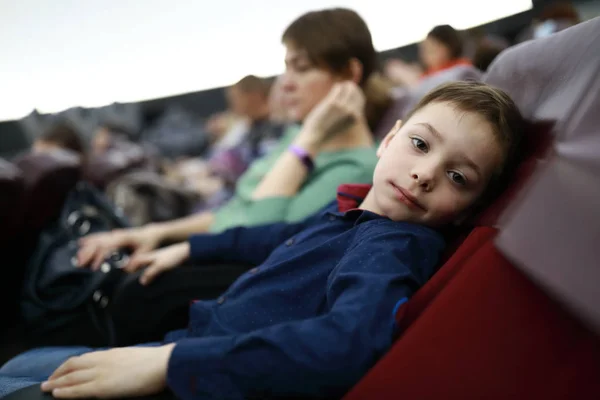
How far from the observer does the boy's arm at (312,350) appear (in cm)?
47

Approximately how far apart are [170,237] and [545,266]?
1114 mm

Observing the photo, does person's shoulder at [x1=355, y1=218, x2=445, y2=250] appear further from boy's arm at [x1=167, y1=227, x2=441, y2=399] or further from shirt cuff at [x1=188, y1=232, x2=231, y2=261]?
shirt cuff at [x1=188, y1=232, x2=231, y2=261]

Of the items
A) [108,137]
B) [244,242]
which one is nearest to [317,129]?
[244,242]

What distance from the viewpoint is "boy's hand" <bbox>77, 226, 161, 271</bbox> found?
1.11 meters

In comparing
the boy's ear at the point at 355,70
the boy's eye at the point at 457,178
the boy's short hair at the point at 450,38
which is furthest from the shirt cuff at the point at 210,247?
the boy's short hair at the point at 450,38

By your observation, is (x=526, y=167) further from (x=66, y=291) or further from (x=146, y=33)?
(x=146, y=33)

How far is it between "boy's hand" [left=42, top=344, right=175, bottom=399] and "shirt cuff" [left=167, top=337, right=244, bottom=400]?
2 centimetres

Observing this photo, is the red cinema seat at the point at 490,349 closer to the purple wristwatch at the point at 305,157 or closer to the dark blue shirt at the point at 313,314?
the dark blue shirt at the point at 313,314

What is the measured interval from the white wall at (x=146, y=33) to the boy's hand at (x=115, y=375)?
3.20ft

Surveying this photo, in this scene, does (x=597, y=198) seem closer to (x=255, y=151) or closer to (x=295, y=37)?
(x=295, y=37)

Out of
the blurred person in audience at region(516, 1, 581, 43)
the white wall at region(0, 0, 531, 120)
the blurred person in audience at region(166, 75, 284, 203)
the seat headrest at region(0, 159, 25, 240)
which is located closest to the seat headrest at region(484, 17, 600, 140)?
the white wall at region(0, 0, 531, 120)

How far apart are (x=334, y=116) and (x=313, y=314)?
0.62 m

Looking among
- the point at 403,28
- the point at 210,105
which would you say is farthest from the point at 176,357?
the point at 210,105

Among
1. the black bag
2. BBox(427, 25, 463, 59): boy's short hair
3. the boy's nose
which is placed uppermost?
BBox(427, 25, 463, 59): boy's short hair
